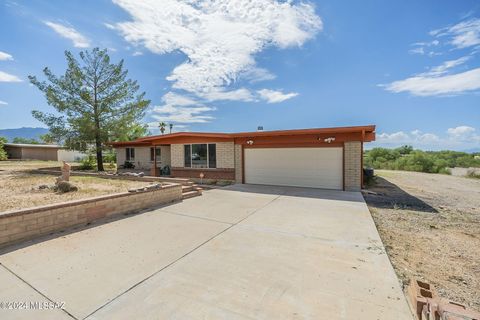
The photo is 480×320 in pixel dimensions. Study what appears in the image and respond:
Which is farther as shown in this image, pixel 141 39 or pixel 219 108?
pixel 219 108

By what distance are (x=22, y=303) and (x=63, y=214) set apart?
105 inches

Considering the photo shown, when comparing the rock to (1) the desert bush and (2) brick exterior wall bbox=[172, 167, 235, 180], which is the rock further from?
(1) the desert bush

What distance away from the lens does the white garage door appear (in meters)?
10.0

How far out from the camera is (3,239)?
12.5 ft

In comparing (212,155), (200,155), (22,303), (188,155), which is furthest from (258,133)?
(22,303)

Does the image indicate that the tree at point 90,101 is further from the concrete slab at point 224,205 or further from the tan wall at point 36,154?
the tan wall at point 36,154

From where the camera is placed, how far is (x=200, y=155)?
1319 centimetres

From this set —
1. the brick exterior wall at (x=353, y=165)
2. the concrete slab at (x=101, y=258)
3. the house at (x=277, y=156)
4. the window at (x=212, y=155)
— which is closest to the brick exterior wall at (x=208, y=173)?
the house at (x=277, y=156)

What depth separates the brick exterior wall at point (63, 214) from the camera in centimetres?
392

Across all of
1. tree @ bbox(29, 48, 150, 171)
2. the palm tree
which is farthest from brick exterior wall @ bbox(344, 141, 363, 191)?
the palm tree

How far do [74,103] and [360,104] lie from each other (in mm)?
21704

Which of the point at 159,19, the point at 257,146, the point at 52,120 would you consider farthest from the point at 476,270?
the point at 52,120

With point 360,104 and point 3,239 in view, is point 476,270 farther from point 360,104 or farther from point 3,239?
point 360,104

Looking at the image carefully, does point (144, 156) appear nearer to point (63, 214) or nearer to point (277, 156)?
point (277, 156)
